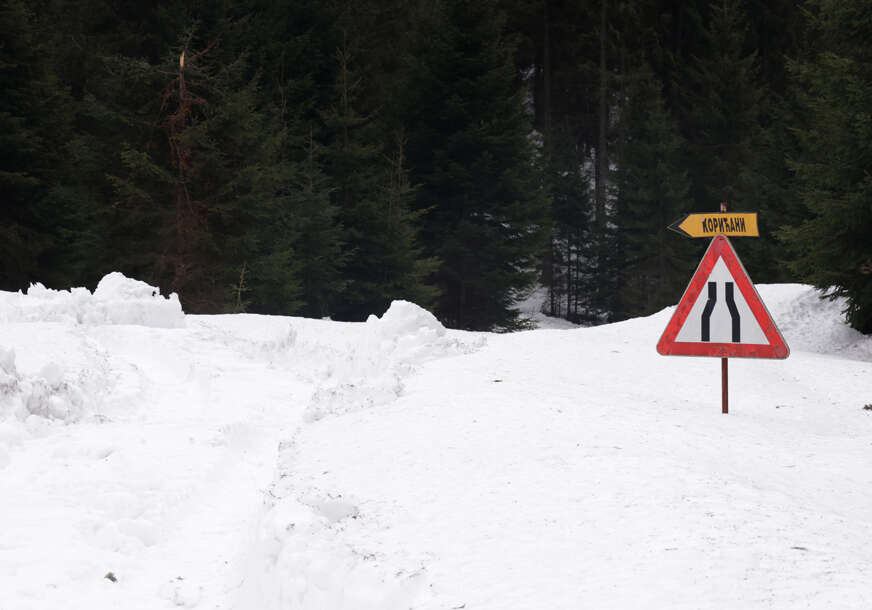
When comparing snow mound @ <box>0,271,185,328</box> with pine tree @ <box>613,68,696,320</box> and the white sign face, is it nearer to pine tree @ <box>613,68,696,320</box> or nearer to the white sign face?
the white sign face

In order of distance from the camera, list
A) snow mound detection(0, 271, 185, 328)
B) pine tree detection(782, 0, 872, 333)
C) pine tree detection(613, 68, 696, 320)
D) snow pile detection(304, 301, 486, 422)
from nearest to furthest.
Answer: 1. snow pile detection(304, 301, 486, 422)
2. snow mound detection(0, 271, 185, 328)
3. pine tree detection(782, 0, 872, 333)
4. pine tree detection(613, 68, 696, 320)

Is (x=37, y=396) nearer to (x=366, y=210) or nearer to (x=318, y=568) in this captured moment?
(x=318, y=568)

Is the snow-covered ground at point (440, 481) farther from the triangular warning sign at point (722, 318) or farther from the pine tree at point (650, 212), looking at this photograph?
the pine tree at point (650, 212)

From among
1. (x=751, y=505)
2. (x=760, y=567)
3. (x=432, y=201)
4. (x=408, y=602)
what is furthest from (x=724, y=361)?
(x=432, y=201)

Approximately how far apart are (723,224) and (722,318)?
0.90 meters

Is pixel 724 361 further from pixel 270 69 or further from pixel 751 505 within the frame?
pixel 270 69

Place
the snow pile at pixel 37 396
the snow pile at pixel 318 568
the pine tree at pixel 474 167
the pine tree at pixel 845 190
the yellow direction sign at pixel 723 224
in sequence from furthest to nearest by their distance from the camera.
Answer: the pine tree at pixel 474 167
the pine tree at pixel 845 190
the snow pile at pixel 37 396
the yellow direction sign at pixel 723 224
the snow pile at pixel 318 568

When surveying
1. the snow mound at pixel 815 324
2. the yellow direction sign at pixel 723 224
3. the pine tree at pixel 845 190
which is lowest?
the snow mound at pixel 815 324

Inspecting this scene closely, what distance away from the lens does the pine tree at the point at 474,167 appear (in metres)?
31.3

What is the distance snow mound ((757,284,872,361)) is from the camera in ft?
46.5

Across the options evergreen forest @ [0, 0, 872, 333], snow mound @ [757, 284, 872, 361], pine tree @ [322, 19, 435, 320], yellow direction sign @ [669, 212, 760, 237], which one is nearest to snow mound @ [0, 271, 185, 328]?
evergreen forest @ [0, 0, 872, 333]

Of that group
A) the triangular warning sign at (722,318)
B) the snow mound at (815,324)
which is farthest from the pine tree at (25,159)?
the triangular warning sign at (722,318)

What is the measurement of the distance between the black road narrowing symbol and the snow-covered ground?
2.38 ft

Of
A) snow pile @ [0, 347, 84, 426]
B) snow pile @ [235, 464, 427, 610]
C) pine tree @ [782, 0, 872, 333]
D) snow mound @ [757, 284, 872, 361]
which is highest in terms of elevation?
pine tree @ [782, 0, 872, 333]
